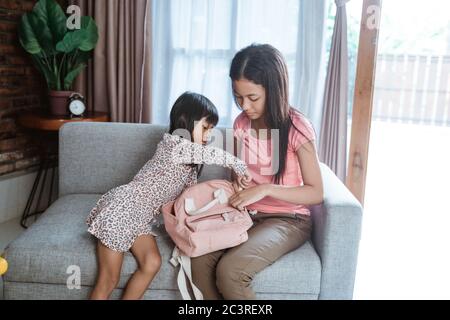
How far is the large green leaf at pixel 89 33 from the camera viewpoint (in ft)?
8.54

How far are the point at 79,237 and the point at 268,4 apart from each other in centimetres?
164

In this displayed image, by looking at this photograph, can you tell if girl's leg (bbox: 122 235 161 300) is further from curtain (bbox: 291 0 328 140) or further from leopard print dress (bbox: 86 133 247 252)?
curtain (bbox: 291 0 328 140)

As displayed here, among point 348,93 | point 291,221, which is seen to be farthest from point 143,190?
point 348,93

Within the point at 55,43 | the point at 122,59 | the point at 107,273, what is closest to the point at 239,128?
the point at 107,273

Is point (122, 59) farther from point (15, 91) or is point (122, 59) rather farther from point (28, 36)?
point (15, 91)

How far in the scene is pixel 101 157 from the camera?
213 cm

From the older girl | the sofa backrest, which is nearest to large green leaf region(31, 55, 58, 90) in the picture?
the sofa backrest

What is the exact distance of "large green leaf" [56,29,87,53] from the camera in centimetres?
254

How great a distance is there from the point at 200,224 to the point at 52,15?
1.65 meters

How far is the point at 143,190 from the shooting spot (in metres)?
1.67

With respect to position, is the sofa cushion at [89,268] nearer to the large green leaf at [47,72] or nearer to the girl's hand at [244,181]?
the girl's hand at [244,181]

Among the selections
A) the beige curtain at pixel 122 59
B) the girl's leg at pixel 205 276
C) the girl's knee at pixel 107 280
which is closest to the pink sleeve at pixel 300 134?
the girl's leg at pixel 205 276

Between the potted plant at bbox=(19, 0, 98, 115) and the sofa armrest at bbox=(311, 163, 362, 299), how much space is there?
65.6 inches

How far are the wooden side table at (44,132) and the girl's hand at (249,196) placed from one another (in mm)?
1258
